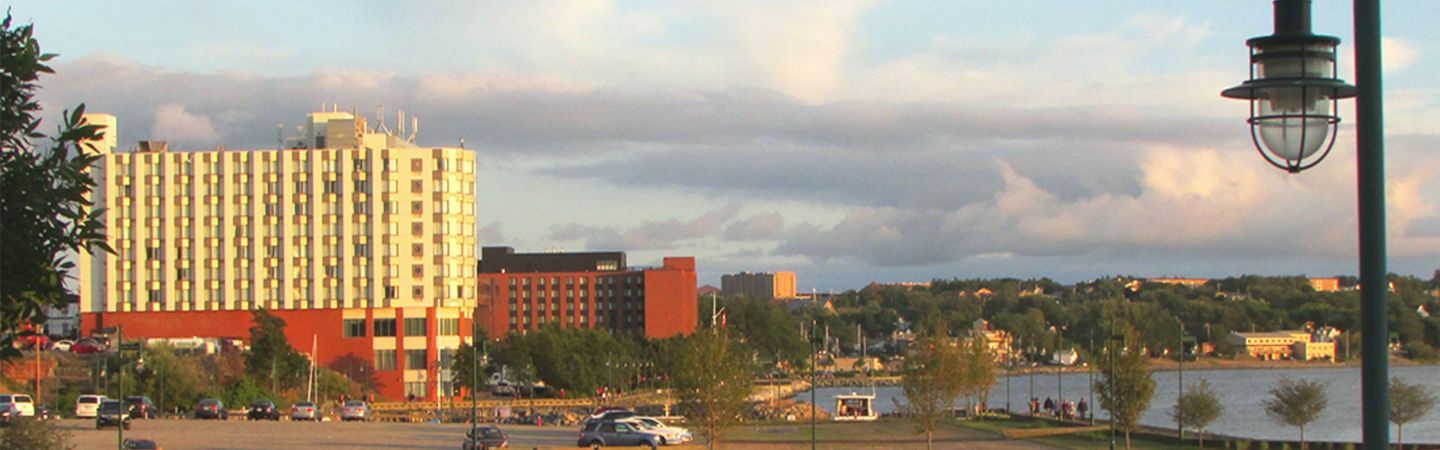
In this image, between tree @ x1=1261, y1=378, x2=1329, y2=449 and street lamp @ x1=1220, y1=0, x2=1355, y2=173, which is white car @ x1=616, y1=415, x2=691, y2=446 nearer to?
tree @ x1=1261, y1=378, x2=1329, y2=449

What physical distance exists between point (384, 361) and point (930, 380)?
84663 millimetres

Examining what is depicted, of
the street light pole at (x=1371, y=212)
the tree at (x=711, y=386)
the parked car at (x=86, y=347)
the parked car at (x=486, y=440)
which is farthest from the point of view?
the parked car at (x=86, y=347)

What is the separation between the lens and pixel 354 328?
485 ft

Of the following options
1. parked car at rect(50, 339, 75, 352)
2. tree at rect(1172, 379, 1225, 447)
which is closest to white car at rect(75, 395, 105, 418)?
parked car at rect(50, 339, 75, 352)

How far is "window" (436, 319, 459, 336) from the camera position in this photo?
147 metres

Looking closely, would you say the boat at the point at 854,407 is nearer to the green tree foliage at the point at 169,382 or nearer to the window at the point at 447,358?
the window at the point at 447,358

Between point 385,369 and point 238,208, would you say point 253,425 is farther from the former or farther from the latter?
point 238,208

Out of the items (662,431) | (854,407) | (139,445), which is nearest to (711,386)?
(662,431)

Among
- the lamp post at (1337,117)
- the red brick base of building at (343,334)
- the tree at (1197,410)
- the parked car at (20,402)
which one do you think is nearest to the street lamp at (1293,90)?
the lamp post at (1337,117)

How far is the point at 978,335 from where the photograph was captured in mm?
102125

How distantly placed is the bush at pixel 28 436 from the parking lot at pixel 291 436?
85.0 feet

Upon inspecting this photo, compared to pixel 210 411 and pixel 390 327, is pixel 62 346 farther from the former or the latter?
pixel 210 411

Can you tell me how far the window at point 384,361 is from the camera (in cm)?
14488

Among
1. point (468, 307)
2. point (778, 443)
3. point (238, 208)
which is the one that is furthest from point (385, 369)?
point (778, 443)
